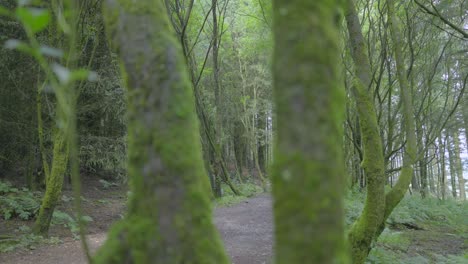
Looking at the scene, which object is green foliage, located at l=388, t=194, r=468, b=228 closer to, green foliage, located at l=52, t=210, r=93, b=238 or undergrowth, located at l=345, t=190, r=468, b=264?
undergrowth, located at l=345, t=190, r=468, b=264

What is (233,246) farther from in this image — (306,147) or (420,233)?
(306,147)

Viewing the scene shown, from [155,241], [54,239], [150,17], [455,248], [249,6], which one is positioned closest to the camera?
[155,241]

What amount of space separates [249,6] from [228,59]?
18.8 feet

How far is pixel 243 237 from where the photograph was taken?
7.55m

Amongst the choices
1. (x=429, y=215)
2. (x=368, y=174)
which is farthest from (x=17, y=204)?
(x=429, y=215)

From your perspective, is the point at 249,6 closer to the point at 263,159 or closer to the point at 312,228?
the point at 263,159

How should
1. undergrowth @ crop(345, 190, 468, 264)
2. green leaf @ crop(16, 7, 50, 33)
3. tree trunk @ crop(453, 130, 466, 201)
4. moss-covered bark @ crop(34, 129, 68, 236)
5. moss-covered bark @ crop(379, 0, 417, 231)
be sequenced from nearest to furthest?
green leaf @ crop(16, 7, 50, 33) < moss-covered bark @ crop(379, 0, 417, 231) < undergrowth @ crop(345, 190, 468, 264) < moss-covered bark @ crop(34, 129, 68, 236) < tree trunk @ crop(453, 130, 466, 201)

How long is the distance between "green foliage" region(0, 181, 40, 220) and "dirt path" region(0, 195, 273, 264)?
5.76 ft

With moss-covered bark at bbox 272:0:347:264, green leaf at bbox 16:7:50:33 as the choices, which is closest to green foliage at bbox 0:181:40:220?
green leaf at bbox 16:7:50:33

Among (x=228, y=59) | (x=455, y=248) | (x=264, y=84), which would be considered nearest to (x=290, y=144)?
(x=455, y=248)

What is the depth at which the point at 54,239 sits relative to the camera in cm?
694

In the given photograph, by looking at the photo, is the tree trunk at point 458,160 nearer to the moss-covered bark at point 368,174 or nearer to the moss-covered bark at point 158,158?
the moss-covered bark at point 368,174

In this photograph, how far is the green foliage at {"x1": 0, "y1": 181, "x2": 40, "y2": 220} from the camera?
8000 millimetres

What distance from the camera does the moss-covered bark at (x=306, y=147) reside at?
38.0 inches
